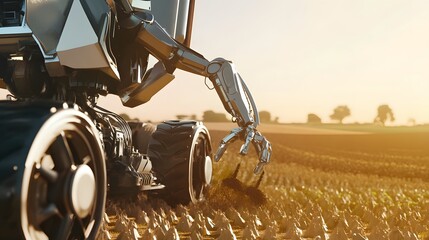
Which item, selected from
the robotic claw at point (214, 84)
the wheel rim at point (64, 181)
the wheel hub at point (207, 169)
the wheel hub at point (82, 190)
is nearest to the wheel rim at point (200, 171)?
the wheel hub at point (207, 169)

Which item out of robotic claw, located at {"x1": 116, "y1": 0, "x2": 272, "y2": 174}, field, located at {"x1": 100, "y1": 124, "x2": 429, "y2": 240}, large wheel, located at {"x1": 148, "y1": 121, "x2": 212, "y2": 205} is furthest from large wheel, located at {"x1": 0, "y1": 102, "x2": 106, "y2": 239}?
large wheel, located at {"x1": 148, "y1": 121, "x2": 212, "y2": 205}

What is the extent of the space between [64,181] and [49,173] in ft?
0.45

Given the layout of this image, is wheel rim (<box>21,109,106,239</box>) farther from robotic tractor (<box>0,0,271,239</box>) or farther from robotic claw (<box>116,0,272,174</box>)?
robotic claw (<box>116,0,272,174</box>)

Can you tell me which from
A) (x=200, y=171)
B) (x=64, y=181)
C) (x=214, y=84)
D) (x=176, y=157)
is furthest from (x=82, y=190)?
(x=200, y=171)

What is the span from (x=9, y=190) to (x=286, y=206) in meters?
6.10

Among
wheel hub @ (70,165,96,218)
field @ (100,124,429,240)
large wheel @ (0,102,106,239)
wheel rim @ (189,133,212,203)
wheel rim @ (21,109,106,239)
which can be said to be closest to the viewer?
large wheel @ (0,102,106,239)

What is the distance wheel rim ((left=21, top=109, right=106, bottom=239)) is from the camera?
376 centimetres

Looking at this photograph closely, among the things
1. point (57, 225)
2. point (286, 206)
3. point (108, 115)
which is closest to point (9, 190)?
point (57, 225)

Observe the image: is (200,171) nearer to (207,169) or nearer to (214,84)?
(207,169)

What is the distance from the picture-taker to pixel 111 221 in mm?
7719

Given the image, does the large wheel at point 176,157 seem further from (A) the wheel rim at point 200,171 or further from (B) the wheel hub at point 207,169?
(B) the wheel hub at point 207,169

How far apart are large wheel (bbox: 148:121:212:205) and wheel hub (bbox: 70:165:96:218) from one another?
4.04 m

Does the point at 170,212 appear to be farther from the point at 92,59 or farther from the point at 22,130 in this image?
the point at 22,130

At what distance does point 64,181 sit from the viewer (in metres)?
4.04
